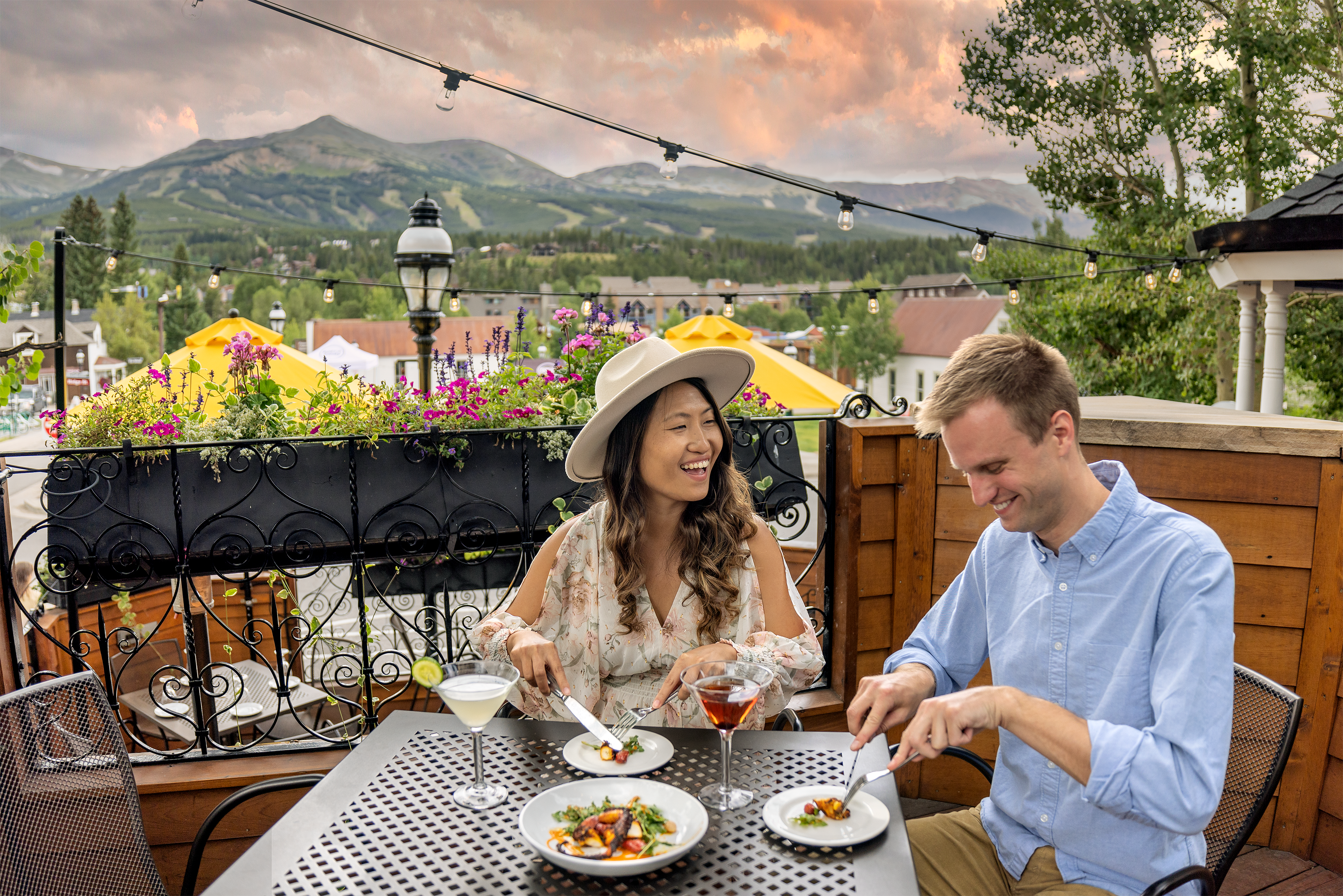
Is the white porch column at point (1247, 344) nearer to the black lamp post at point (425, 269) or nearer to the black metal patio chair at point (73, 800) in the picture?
the black lamp post at point (425, 269)

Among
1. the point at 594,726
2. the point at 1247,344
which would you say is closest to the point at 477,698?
the point at 594,726

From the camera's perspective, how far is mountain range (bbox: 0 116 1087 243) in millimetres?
77125

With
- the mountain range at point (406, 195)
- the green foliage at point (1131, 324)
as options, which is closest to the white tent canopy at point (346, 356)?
the green foliage at point (1131, 324)

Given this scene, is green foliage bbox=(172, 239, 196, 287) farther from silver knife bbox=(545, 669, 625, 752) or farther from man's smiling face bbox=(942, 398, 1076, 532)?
man's smiling face bbox=(942, 398, 1076, 532)

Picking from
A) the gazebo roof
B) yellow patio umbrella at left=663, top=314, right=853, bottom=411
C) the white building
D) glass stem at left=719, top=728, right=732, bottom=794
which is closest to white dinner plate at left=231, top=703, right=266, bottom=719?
glass stem at left=719, top=728, right=732, bottom=794

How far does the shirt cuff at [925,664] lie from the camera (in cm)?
159

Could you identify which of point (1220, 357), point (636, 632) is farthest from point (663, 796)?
point (1220, 357)

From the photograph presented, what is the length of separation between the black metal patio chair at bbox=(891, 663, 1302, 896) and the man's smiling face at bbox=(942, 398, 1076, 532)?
1.24 feet

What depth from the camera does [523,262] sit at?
188 feet

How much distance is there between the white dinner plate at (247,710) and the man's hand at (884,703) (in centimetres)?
344

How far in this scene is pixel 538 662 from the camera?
163 cm

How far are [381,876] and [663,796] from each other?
39 cm

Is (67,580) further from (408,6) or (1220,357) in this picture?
(408,6)

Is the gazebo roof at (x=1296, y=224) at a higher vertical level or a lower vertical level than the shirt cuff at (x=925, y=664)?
higher
